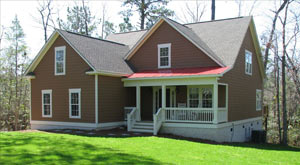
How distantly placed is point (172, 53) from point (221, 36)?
11.4 ft

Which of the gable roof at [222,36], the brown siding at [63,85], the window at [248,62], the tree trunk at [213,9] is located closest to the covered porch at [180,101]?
the gable roof at [222,36]

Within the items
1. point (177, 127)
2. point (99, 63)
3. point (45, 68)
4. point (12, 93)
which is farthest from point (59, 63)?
point (12, 93)

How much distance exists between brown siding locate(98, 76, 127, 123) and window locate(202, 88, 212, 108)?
191 inches

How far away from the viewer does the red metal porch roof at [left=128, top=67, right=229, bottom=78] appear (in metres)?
16.6

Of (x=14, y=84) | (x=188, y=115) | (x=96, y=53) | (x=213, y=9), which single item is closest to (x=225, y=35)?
(x=188, y=115)

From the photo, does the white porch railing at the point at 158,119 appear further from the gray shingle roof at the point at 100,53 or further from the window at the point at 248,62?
the window at the point at 248,62

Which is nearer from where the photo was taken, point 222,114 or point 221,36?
point 222,114

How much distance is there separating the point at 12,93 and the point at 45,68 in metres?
15.2

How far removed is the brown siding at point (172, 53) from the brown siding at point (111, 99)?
7.99ft

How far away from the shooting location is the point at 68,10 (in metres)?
39.1

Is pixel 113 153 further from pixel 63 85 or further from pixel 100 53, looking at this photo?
pixel 100 53

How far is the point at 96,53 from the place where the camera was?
19.4 m

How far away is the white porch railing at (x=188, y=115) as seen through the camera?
16.4m

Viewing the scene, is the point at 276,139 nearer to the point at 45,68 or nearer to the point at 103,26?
the point at 45,68
